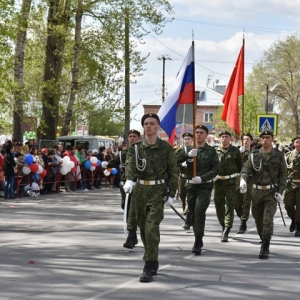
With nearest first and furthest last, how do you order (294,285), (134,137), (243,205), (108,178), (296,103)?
(294,285), (134,137), (243,205), (108,178), (296,103)

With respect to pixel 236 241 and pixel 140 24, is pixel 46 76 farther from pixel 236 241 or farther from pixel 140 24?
pixel 236 241

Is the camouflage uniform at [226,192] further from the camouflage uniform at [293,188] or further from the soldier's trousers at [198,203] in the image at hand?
the camouflage uniform at [293,188]

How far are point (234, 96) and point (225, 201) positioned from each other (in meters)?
4.04

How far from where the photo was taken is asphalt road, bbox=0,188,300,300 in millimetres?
8953

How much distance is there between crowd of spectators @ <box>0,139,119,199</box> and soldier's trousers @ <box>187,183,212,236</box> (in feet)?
24.3

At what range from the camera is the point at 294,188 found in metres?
15.7

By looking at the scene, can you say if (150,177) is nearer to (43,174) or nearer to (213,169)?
(213,169)

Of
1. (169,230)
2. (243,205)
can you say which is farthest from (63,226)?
(243,205)

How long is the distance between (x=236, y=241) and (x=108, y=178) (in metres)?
19.8

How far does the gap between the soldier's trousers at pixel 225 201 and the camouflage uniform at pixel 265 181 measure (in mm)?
1396

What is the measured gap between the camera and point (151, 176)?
10047 mm

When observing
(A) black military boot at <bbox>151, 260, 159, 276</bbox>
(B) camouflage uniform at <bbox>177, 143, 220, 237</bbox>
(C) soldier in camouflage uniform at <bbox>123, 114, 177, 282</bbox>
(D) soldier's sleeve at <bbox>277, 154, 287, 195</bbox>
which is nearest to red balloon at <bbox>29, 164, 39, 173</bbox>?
(B) camouflage uniform at <bbox>177, 143, 220, 237</bbox>

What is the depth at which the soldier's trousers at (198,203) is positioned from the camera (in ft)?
40.1

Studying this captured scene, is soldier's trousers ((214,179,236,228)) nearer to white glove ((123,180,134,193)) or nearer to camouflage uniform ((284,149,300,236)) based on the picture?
camouflage uniform ((284,149,300,236))
